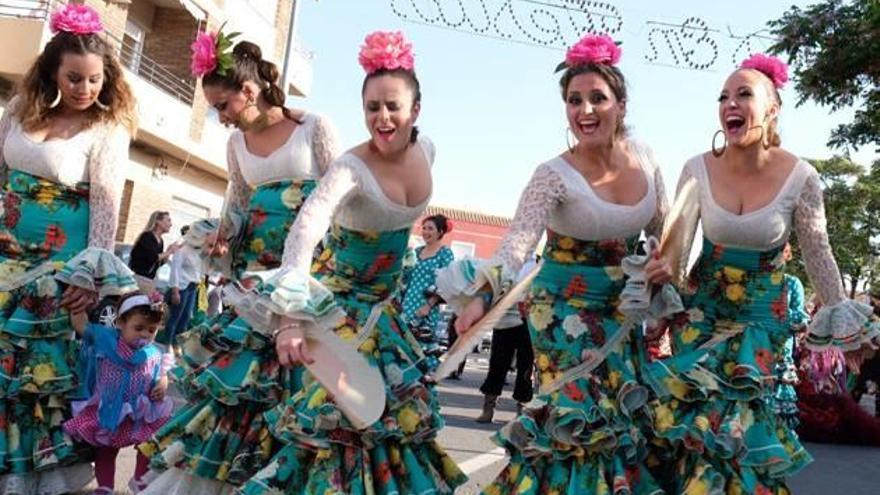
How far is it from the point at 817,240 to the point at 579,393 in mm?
1144

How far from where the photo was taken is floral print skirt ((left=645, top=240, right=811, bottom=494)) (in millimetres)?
3328

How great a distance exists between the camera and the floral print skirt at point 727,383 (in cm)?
333

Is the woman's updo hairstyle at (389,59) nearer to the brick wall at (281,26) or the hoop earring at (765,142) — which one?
the hoop earring at (765,142)

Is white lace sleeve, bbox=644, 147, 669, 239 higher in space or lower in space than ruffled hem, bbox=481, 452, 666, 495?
higher

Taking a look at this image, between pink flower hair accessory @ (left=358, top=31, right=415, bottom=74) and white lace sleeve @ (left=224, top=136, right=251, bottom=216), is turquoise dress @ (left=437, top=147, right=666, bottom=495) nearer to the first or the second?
pink flower hair accessory @ (left=358, top=31, right=415, bottom=74)

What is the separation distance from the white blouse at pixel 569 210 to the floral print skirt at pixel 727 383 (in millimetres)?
392

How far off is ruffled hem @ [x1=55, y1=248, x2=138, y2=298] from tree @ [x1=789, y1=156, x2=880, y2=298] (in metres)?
25.6

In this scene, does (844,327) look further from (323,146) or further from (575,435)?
(323,146)

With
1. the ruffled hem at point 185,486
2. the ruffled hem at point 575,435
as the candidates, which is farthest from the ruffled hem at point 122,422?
the ruffled hem at point 575,435

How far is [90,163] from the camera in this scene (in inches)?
162

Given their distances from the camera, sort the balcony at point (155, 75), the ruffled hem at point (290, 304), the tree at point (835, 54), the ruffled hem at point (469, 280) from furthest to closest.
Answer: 1. the balcony at point (155, 75)
2. the tree at point (835, 54)
3. the ruffled hem at point (469, 280)
4. the ruffled hem at point (290, 304)

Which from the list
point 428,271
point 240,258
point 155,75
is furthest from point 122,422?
point 155,75

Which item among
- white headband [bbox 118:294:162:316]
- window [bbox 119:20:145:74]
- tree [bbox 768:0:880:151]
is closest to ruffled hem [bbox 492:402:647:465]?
white headband [bbox 118:294:162:316]

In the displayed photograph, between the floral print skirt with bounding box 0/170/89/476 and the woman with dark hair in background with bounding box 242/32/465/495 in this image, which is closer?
the woman with dark hair in background with bounding box 242/32/465/495
